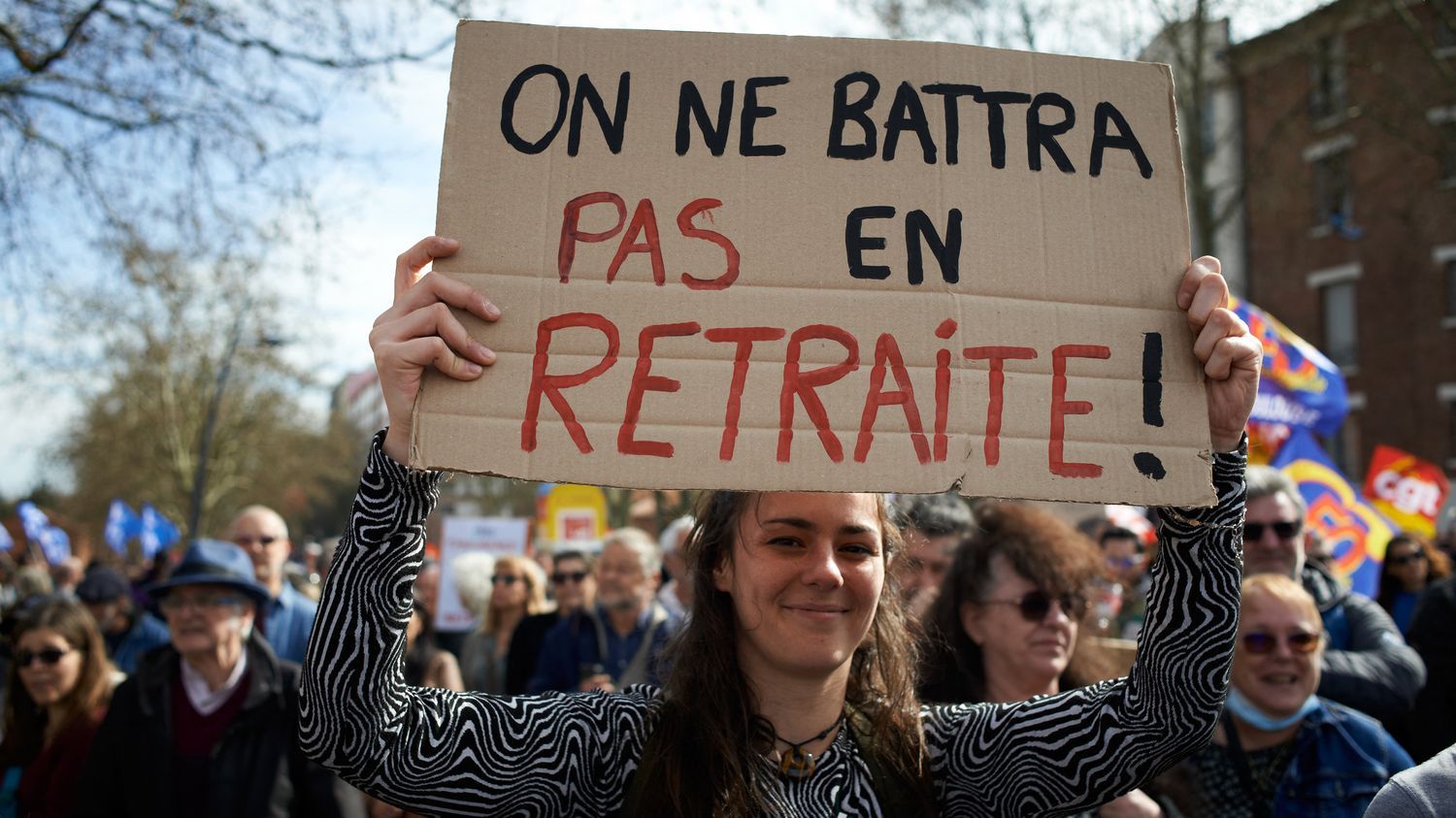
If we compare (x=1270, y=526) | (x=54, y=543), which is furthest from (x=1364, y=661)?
(x=54, y=543)

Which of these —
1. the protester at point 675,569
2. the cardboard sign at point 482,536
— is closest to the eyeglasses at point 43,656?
the protester at point 675,569

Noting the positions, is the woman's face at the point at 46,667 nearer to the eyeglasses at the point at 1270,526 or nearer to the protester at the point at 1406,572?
the eyeglasses at the point at 1270,526

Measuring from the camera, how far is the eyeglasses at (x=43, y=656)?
4363 mm

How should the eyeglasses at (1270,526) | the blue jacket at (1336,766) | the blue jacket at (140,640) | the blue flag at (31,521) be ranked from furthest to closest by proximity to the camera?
the blue flag at (31,521), the blue jacket at (140,640), the eyeglasses at (1270,526), the blue jacket at (1336,766)

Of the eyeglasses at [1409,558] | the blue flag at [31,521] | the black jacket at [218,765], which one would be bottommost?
the black jacket at [218,765]

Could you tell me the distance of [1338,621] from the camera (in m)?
4.01

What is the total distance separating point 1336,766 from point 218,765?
3.37 metres

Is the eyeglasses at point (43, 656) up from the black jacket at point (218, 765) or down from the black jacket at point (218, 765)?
up

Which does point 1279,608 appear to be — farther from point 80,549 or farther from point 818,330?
point 80,549

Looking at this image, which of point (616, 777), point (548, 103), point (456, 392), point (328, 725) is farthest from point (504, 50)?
point (616, 777)

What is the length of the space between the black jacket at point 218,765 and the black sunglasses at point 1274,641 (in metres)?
2.87

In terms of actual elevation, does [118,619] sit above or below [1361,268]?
below

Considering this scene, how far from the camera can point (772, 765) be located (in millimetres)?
1994

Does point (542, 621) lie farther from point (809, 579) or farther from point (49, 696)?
point (809, 579)
